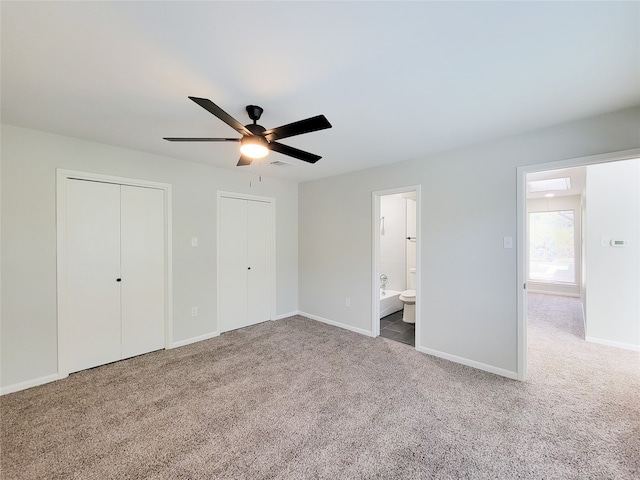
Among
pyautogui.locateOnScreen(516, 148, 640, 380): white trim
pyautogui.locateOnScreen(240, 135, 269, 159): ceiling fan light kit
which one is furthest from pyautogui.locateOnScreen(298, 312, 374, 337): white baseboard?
pyautogui.locateOnScreen(240, 135, 269, 159): ceiling fan light kit

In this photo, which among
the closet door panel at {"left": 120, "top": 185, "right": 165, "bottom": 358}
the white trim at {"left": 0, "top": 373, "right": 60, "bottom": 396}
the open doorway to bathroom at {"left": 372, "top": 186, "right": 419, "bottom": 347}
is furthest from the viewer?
the open doorway to bathroom at {"left": 372, "top": 186, "right": 419, "bottom": 347}

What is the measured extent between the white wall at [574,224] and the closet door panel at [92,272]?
342 inches

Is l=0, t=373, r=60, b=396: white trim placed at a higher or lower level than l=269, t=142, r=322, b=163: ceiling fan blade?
lower

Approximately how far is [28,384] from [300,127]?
3.47 metres

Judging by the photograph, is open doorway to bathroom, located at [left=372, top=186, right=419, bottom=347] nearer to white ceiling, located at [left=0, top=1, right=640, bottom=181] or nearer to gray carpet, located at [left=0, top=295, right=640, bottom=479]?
gray carpet, located at [left=0, top=295, right=640, bottom=479]

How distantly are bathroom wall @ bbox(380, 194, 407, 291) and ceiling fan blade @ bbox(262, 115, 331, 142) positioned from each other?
360 cm

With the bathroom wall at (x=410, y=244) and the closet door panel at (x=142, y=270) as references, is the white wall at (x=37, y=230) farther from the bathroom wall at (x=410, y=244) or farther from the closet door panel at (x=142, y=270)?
the bathroom wall at (x=410, y=244)

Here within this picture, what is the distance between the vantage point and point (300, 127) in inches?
69.7

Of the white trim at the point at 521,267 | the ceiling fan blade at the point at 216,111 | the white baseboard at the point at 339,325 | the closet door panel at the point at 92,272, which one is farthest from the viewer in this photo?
the white baseboard at the point at 339,325

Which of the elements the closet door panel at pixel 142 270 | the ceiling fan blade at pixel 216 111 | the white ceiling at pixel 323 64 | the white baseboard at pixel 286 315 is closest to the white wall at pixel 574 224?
the white ceiling at pixel 323 64

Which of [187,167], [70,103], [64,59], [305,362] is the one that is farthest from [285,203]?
[64,59]

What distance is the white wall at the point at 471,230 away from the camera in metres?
2.46

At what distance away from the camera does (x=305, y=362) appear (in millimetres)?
3074

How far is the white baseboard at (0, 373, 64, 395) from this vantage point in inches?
96.7
